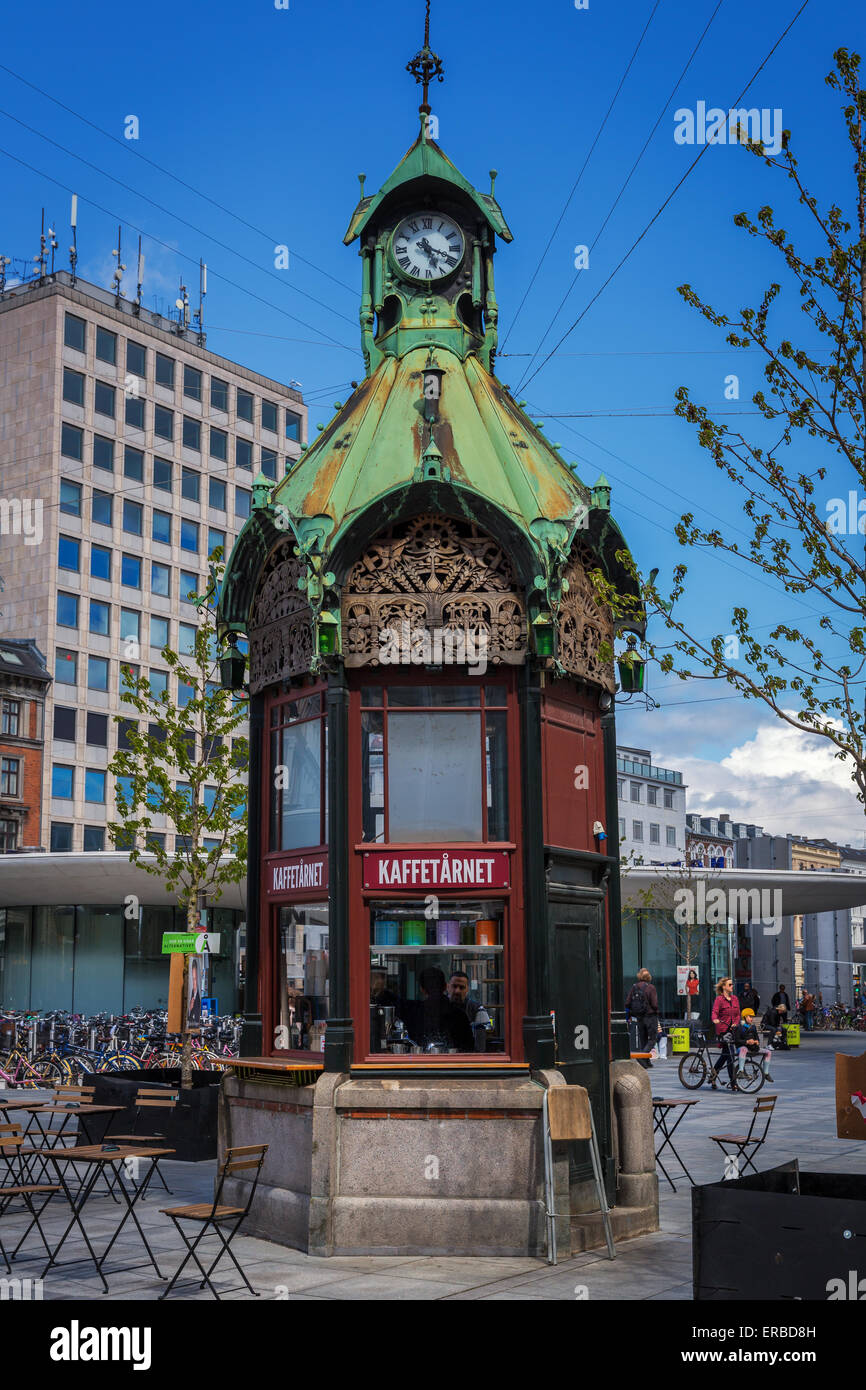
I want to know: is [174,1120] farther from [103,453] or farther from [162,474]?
[162,474]

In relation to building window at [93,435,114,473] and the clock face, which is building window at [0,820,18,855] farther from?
the clock face

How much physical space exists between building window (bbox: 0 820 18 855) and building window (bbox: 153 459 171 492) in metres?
20.9

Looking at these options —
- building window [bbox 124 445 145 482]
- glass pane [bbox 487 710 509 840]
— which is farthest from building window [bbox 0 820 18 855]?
glass pane [bbox 487 710 509 840]

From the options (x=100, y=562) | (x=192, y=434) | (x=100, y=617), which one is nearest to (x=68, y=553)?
(x=100, y=562)

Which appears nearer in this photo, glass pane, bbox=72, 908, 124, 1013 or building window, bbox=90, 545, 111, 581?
glass pane, bbox=72, 908, 124, 1013

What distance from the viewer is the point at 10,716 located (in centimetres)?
6888

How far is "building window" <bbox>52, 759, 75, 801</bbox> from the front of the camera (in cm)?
7106

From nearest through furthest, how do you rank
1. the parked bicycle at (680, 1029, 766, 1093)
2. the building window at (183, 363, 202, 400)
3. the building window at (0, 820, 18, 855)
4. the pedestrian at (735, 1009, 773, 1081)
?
1. the pedestrian at (735, 1009, 773, 1081)
2. the parked bicycle at (680, 1029, 766, 1093)
3. the building window at (0, 820, 18, 855)
4. the building window at (183, 363, 202, 400)

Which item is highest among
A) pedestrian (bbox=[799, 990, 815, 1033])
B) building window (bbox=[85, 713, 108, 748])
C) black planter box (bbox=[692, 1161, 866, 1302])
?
building window (bbox=[85, 713, 108, 748])

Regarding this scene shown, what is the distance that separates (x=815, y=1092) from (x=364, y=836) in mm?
17597

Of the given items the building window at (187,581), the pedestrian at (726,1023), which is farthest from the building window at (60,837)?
the pedestrian at (726,1023)

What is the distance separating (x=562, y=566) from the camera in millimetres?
12375
